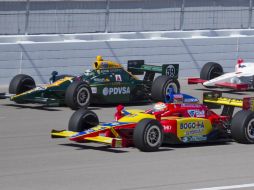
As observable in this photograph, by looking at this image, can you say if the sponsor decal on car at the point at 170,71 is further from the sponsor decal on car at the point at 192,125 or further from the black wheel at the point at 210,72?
the sponsor decal on car at the point at 192,125

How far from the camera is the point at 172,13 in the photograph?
27953 mm

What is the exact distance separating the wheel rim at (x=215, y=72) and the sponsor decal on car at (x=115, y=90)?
4.19m

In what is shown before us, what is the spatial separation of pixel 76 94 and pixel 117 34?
23.9 feet

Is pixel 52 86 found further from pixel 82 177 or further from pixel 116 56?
pixel 82 177

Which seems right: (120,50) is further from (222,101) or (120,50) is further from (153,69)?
(222,101)

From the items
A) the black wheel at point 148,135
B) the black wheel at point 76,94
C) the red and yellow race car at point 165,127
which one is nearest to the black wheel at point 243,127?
the red and yellow race car at point 165,127

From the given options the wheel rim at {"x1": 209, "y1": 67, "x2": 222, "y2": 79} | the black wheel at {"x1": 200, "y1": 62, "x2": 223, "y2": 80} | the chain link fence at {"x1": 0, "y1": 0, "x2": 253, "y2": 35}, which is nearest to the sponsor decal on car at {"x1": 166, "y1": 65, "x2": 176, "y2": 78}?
the black wheel at {"x1": 200, "y1": 62, "x2": 223, "y2": 80}

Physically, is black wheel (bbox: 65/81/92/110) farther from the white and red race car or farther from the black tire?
the white and red race car

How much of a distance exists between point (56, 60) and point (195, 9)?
7.66 meters

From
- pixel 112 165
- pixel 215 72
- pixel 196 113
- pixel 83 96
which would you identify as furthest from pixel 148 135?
pixel 215 72

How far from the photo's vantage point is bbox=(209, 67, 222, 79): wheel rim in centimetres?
2402

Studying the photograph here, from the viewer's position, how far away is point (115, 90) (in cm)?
2028

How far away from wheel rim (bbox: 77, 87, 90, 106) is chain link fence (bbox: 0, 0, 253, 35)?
6.29 m

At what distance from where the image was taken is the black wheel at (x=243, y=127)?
561 inches
